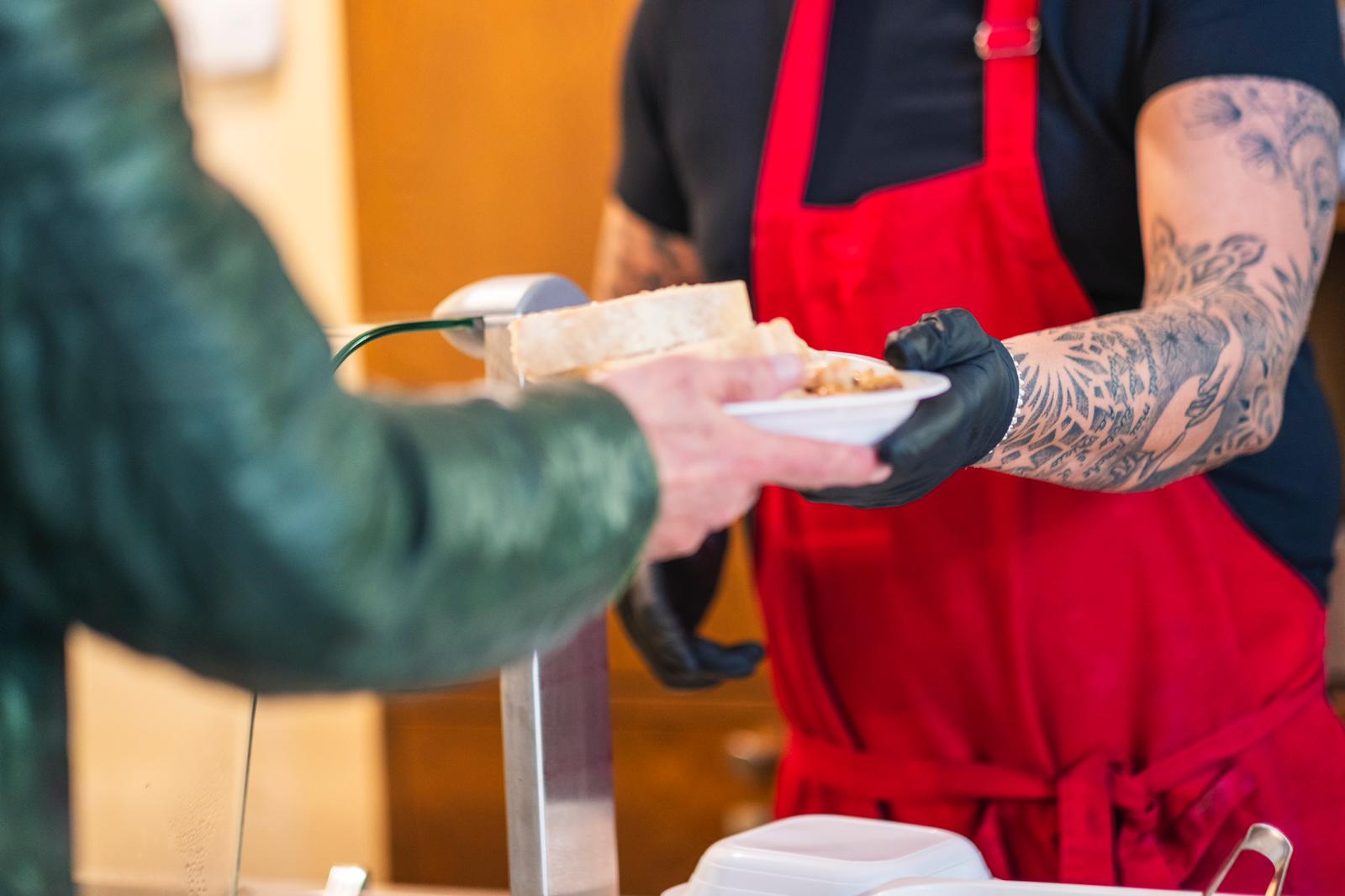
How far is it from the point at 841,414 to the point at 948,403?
12 centimetres

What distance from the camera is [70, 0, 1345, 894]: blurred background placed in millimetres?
1919

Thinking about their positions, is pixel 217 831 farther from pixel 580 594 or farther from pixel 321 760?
pixel 321 760

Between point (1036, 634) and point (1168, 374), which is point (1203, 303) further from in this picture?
point (1036, 634)

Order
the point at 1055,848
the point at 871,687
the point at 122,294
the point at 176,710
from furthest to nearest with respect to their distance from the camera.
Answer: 1. the point at 871,687
2. the point at 1055,848
3. the point at 176,710
4. the point at 122,294

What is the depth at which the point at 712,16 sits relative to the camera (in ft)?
3.95

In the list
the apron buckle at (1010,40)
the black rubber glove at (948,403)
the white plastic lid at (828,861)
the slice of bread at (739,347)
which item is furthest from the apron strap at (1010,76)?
the white plastic lid at (828,861)

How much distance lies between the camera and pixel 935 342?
0.70m

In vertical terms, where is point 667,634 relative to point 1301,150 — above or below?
below

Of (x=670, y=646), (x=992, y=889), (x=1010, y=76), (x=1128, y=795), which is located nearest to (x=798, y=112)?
(x=1010, y=76)

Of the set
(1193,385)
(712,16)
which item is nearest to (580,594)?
(1193,385)

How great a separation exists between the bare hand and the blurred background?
4.23 ft

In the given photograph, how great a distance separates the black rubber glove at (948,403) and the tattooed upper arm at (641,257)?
594 millimetres

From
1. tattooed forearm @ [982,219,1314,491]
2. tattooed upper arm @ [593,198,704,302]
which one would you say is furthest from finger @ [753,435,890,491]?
tattooed upper arm @ [593,198,704,302]

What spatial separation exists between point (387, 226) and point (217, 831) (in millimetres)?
1530
